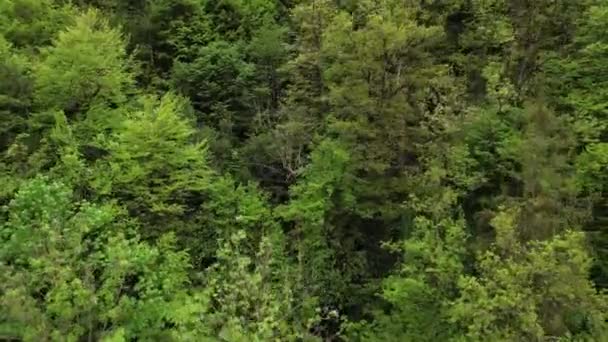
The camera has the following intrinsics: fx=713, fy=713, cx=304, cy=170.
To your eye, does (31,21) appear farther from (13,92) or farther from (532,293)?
(532,293)

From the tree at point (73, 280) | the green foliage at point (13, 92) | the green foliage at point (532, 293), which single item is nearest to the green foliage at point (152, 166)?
the tree at point (73, 280)

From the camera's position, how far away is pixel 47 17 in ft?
107

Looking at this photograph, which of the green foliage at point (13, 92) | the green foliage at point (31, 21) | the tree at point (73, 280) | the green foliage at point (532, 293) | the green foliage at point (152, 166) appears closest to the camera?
the tree at point (73, 280)

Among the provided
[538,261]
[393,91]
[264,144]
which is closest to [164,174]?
[264,144]

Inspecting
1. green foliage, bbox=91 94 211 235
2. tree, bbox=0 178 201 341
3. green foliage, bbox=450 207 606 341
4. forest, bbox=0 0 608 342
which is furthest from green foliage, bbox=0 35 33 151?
green foliage, bbox=450 207 606 341

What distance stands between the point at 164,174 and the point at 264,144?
6304 millimetres

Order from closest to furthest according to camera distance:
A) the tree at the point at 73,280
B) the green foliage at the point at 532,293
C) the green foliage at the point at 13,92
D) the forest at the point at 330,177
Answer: the tree at the point at 73,280 < the green foliage at the point at 532,293 < the forest at the point at 330,177 < the green foliage at the point at 13,92

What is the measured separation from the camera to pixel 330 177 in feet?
91.1

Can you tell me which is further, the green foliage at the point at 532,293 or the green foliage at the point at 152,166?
the green foliage at the point at 152,166

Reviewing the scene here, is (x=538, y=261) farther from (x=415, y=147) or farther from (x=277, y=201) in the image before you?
(x=277, y=201)

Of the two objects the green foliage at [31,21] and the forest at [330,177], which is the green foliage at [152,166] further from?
the green foliage at [31,21]

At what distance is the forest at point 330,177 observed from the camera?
66.0 ft

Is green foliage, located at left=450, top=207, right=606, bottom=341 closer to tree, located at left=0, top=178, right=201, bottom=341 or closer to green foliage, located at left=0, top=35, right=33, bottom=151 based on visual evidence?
tree, located at left=0, top=178, right=201, bottom=341

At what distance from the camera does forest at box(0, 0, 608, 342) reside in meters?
20.1
